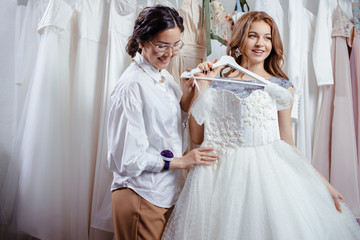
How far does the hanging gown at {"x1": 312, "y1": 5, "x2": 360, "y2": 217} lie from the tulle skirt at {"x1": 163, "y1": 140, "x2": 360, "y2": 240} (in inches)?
26.1

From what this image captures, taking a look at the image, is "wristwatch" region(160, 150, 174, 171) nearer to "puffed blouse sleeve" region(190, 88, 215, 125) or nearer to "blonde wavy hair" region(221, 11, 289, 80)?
"puffed blouse sleeve" region(190, 88, 215, 125)

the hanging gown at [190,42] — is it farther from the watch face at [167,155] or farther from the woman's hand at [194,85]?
the watch face at [167,155]

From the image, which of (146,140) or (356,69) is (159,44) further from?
(356,69)

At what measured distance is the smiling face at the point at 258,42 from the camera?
1.28 metres

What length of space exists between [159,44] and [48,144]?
Answer: 0.82m

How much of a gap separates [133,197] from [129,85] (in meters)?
0.37

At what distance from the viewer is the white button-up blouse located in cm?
104

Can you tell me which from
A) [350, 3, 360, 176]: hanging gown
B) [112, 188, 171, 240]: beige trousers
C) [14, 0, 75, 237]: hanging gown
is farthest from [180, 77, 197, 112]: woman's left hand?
[350, 3, 360, 176]: hanging gown

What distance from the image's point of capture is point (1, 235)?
5.23ft

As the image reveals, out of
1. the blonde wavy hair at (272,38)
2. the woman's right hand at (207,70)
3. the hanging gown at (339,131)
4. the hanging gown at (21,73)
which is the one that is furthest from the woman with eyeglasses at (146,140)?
the hanging gown at (339,131)

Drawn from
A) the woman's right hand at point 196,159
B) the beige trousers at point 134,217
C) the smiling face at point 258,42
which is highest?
the smiling face at point 258,42

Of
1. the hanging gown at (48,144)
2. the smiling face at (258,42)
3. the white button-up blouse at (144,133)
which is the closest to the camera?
the white button-up blouse at (144,133)

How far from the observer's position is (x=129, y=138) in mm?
1023

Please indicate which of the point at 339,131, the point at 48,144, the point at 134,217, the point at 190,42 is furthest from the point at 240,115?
the point at 48,144
